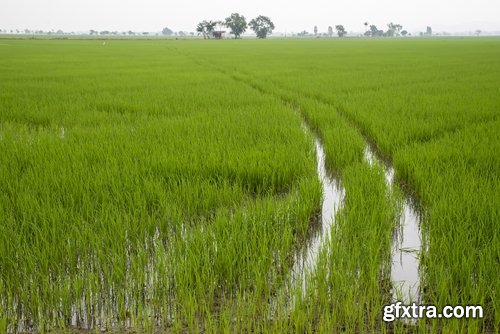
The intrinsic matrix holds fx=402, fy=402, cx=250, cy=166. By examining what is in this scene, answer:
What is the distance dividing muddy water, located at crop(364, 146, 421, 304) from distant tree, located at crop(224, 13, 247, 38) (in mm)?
80272

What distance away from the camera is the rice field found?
1.70 m

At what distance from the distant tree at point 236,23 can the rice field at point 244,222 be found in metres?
77.5

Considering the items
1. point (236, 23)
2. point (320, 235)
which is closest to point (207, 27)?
point (236, 23)

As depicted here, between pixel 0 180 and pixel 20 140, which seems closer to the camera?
pixel 0 180

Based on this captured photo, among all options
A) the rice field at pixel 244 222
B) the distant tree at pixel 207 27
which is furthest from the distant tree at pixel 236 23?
the rice field at pixel 244 222

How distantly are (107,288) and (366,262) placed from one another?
1.26m

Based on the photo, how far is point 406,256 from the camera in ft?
7.59

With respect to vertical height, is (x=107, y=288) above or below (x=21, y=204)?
below

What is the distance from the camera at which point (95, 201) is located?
277cm

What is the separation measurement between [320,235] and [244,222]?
537 mm

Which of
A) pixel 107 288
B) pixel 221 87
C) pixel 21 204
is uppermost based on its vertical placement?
pixel 221 87

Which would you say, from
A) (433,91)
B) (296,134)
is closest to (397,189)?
(296,134)

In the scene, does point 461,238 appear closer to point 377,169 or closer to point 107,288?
point 377,169

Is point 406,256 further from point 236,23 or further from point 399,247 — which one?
point 236,23
